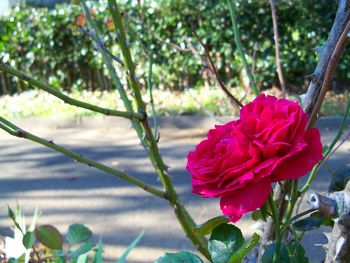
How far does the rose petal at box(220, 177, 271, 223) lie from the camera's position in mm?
728

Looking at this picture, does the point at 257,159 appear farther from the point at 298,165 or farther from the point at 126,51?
the point at 126,51

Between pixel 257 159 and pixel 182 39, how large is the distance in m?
7.58

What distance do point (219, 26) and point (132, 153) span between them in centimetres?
283

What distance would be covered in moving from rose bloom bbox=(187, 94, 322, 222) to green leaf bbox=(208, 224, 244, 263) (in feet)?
0.44

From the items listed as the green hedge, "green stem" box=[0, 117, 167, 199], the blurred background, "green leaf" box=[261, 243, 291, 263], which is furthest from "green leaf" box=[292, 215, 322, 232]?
the green hedge

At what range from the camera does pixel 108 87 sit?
9.86 meters

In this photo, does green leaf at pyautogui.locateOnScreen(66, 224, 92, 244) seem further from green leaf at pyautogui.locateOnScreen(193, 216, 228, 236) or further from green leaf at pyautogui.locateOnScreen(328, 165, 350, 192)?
green leaf at pyautogui.locateOnScreen(328, 165, 350, 192)

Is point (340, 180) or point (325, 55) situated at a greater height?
point (325, 55)

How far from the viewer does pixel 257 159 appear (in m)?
0.74

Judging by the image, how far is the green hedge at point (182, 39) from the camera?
8.16 metres

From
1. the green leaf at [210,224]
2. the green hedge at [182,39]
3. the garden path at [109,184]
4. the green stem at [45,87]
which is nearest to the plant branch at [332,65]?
the green leaf at [210,224]

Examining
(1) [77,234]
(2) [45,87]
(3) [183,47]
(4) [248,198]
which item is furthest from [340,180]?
(3) [183,47]

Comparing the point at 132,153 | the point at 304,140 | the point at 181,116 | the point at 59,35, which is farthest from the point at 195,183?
the point at 59,35

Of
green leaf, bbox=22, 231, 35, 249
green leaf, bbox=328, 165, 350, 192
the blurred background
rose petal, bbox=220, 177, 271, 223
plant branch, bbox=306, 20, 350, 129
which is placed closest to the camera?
rose petal, bbox=220, 177, 271, 223
